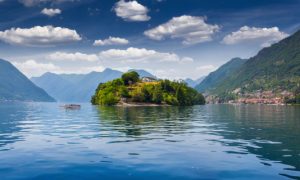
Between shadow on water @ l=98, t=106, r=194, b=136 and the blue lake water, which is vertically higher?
shadow on water @ l=98, t=106, r=194, b=136

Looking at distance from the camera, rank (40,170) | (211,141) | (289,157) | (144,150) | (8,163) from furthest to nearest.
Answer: (211,141), (144,150), (289,157), (8,163), (40,170)

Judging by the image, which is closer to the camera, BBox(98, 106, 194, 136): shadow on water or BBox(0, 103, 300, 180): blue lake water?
BBox(0, 103, 300, 180): blue lake water

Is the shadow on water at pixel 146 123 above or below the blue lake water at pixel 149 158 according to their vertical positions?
above

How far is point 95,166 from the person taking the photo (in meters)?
28.0

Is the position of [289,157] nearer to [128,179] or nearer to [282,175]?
[282,175]

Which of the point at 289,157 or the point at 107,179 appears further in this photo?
the point at 289,157

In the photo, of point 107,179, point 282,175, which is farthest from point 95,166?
point 282,175

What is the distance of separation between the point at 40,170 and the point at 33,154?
24.3 ft

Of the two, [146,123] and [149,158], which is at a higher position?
[146,123]

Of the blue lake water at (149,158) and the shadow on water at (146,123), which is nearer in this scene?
the blue lake water at (149,158)

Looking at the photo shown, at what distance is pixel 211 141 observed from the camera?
143 ft

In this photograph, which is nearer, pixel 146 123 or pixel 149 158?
pixel 149 158

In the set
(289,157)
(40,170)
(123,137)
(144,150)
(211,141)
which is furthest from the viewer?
(123,137)

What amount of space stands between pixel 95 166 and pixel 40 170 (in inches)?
164
